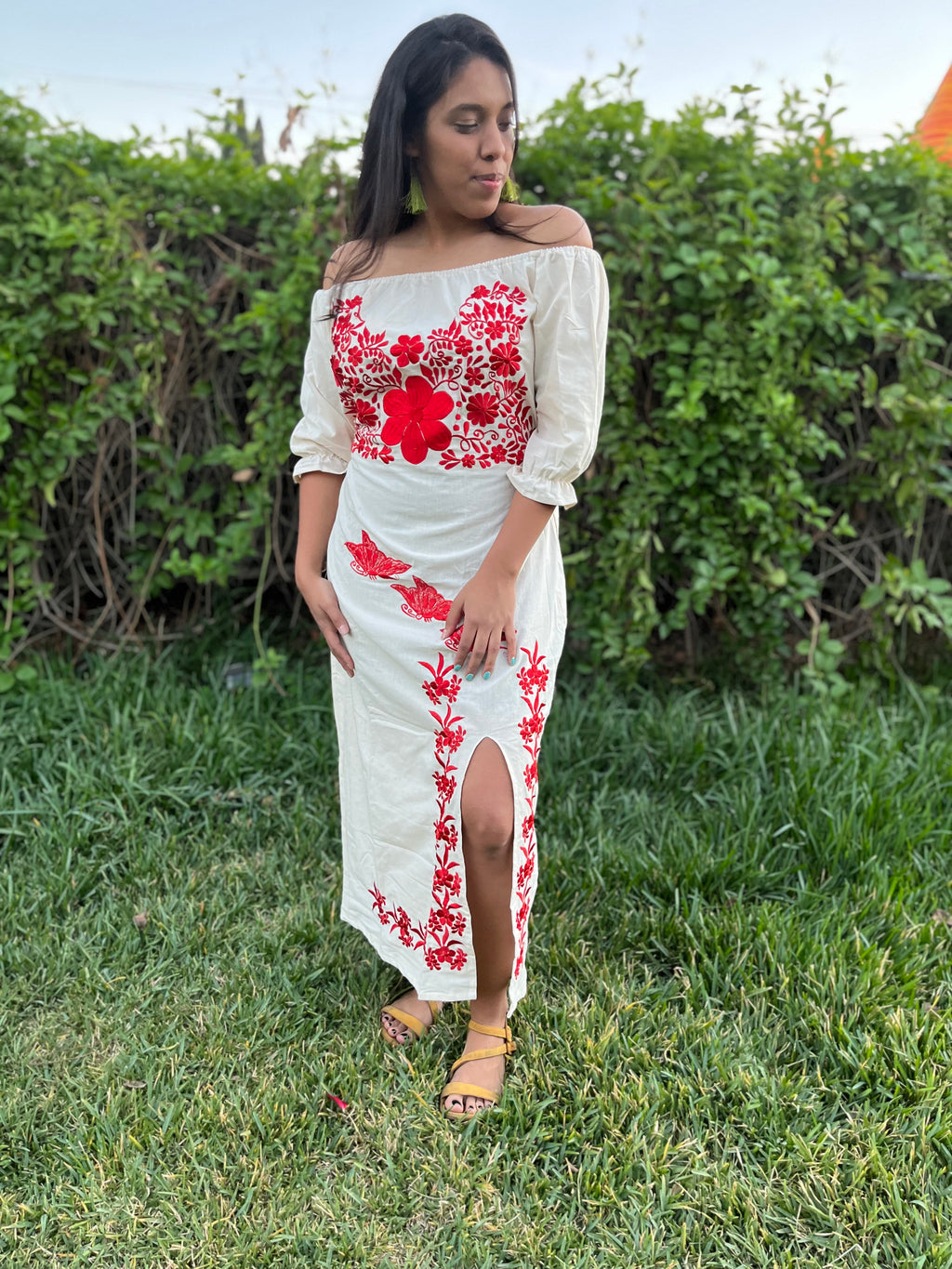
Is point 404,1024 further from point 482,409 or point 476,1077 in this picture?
point 482,409

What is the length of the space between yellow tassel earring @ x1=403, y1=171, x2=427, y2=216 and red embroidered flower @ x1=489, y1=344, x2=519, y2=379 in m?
0.32

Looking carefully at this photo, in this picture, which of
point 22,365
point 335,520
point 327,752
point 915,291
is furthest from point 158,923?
point 915,291

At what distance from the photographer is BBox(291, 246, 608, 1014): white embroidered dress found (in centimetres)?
170

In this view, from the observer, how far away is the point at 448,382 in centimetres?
175

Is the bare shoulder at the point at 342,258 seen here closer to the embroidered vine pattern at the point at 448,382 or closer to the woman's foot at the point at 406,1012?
the embroidered vine pattern at the point at 448,382

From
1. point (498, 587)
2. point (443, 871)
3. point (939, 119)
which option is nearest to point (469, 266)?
point (498, 587)

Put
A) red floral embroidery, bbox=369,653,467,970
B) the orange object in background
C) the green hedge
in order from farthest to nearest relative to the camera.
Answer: the orange object in background
the green hedge
red floral embroidery, bbox=369,653,467,970

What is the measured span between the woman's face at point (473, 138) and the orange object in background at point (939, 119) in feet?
7.66

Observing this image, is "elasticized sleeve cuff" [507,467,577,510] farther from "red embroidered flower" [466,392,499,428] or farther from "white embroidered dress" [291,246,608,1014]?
"red embroidered flower" [466,392,499,428]

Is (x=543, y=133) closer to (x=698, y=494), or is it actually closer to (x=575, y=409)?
(x=698, y=494)

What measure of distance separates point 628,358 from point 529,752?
1.65m

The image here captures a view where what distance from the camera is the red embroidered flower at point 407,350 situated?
174 centimetres

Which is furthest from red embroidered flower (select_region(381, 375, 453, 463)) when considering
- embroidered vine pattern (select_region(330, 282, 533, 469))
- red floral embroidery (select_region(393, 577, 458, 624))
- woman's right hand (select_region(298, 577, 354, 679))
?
woman's right hand (select_region(298, 577, 354, 679))

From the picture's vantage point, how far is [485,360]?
5.62ft
